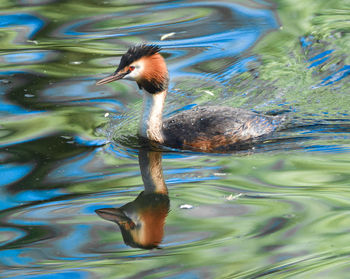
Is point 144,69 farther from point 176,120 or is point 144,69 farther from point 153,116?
point 176,120

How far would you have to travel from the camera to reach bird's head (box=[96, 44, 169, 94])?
22.0ft

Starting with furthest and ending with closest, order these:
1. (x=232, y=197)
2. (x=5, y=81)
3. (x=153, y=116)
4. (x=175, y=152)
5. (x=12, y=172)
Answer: (x=5, y=81) < (x=153, y=116) < (x=175, y=152) < (x=12, y=172) < (x=232, y=197)

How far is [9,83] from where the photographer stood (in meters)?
8.28

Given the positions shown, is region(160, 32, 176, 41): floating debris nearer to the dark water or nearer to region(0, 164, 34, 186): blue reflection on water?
the dark water

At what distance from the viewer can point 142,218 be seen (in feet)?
17.2

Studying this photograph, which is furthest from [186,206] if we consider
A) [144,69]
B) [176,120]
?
[144,69]

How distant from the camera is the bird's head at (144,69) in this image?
264 inches

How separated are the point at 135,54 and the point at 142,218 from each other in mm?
2145

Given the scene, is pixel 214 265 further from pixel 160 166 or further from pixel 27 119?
pixel 27 119

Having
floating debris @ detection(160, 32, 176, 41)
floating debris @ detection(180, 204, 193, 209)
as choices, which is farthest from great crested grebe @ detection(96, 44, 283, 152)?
floating debris @ detection(160, 32, 176, 41)

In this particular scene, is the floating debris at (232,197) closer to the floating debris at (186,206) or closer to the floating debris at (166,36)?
the floating debris at (186,206)

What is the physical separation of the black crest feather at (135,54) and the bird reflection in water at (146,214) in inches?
49.3

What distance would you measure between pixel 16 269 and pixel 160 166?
6.90ft

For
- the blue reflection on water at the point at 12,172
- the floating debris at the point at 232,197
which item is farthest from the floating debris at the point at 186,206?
the blue reflection on water at the point at 12,172
